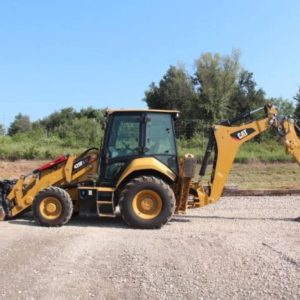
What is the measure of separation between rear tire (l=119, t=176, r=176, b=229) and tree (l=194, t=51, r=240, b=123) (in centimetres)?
3921

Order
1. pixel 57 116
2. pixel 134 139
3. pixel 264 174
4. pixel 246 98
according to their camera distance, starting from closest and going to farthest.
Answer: pixel 134 139 → pixel 264 174 → pixel 246 98 → pixel 57 116

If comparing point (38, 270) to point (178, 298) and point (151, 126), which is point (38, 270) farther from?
point (151, 126)

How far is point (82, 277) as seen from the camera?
22.3 feet

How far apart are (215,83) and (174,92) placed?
4276 mm

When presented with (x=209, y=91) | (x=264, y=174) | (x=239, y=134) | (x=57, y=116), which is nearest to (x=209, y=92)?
(x=209, y=91)

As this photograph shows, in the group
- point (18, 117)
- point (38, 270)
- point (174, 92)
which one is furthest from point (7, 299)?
point (18, 117)

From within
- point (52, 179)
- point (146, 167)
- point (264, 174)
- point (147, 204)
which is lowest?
point (264, 174)

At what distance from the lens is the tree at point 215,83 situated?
51031 mm

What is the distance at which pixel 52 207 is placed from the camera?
10641mm

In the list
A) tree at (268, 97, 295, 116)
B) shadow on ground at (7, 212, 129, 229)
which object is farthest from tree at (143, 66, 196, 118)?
shadow on ground at (7, 212, 129, 229)

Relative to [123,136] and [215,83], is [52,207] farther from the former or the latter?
[215,83]

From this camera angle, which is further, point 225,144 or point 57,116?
point 57,116

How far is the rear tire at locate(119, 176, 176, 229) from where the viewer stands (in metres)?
10.2

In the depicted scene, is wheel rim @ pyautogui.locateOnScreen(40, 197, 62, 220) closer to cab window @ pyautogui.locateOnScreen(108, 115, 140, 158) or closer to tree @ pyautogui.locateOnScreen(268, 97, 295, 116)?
cab window @ pyautogui.locateOnScreen(108, 115, 140, 158)
